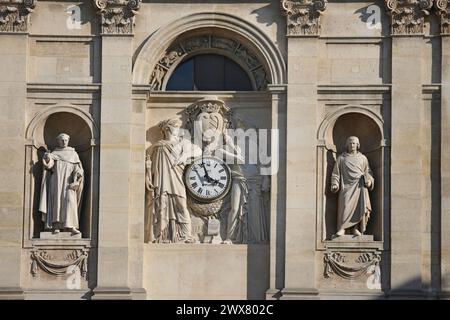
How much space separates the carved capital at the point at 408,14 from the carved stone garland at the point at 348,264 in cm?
436

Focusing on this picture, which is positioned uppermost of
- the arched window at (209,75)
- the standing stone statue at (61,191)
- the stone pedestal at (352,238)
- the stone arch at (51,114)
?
the arched window at (209,75)

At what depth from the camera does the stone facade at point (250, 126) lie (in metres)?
44.8

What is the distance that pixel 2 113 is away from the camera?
1777 inches

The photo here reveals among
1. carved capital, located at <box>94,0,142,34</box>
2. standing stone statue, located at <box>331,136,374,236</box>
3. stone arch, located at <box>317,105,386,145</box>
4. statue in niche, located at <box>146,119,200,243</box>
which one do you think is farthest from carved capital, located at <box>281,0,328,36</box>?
statue in niche, located at <box>146,119,200,243</box>

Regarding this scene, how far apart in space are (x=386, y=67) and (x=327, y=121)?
155 cm

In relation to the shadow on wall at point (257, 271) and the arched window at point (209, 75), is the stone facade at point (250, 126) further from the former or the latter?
the arched window at point (209, 75)

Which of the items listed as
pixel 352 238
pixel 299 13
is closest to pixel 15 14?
pixel 299 13

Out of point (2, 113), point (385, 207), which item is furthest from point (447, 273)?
point (2, 113)

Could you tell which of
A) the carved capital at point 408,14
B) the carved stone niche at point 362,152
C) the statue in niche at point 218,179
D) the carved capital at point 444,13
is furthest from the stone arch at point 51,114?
the carved capital at point 444,13

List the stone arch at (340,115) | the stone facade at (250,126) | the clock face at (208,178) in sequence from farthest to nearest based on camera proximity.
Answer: the clock face at (208,178)
the stone arch at (340,115)
the stone facade at (250,126)

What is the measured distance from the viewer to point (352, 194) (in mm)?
45000

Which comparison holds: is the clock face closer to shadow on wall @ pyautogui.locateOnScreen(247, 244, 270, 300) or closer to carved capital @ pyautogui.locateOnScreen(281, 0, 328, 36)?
shadow on wall @ pyautogui.locateOnScreen(247, 244, 270, 300)

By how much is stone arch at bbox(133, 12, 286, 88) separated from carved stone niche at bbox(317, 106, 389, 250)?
145 cm
